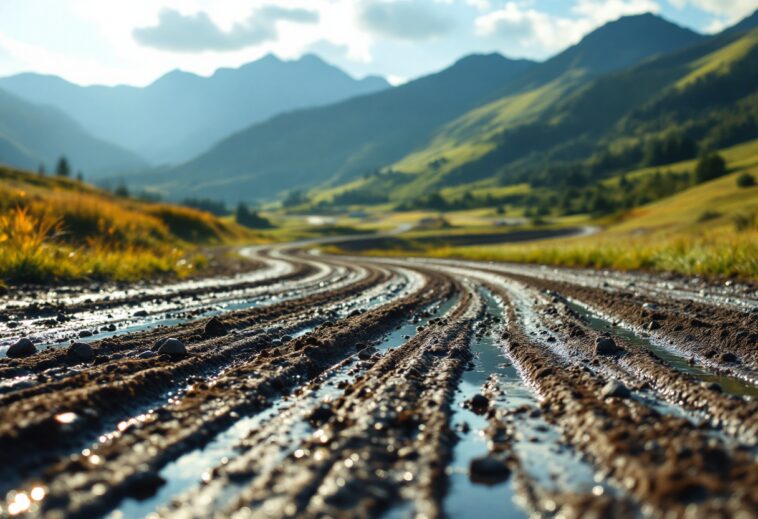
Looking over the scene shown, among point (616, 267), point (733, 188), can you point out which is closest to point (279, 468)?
point (616, 267)

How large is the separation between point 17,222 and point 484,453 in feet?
61.7

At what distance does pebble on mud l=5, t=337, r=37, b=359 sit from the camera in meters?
7.53

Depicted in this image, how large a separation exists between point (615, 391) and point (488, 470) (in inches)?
85.3

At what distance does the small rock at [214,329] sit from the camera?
31.1 feet

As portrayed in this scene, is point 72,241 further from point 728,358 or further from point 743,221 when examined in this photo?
point 743,221

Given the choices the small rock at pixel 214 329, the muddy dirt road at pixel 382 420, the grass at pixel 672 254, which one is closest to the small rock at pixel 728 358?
the muddy dirt road at pixel 382 420

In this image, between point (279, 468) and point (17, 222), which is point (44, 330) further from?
point (17, 222)

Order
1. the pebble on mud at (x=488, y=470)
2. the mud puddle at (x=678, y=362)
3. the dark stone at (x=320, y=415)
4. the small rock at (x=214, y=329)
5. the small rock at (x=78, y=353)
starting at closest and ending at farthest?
1. the pebble on mud at (x=488, y=470)
2. the dark stone at (x=320, y=415)
3. the mud puddle at (x=678, y=362)
4. the small rock at (x=78, y=353)
5. the small rock at (x=214, y=329)

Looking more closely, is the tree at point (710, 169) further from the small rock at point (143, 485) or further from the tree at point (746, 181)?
the small rock at point (143, 485)

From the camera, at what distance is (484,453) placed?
14.5 ft

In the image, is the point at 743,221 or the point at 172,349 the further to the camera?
the point at 743,221

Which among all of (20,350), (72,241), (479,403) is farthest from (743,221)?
(20,350)

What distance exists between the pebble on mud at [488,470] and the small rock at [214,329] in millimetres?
6355

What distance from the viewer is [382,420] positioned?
16.0ft
